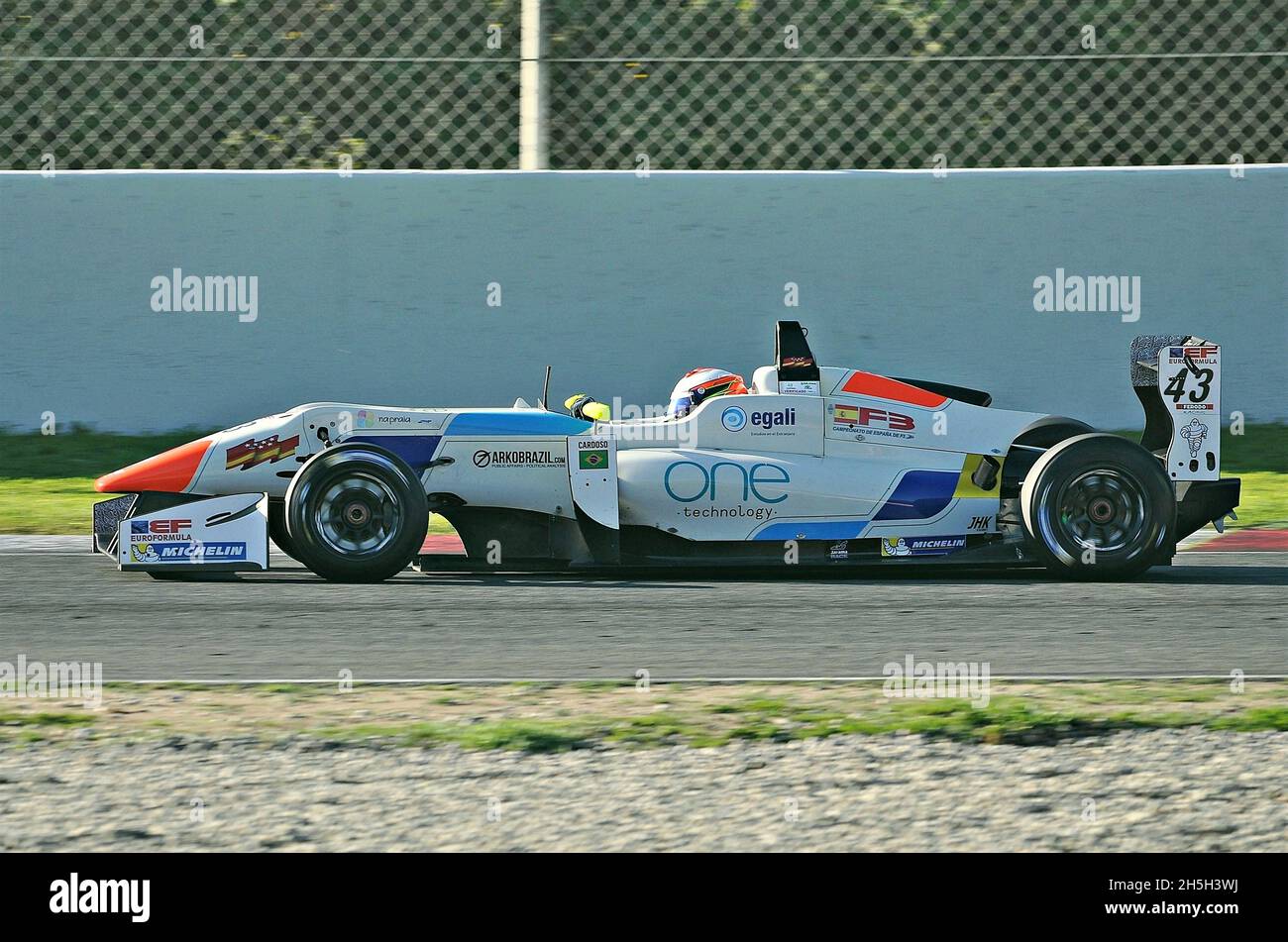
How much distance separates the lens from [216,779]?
15.8ft

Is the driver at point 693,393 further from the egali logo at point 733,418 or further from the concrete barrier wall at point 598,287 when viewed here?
the concrete barrier wall at point 598,287

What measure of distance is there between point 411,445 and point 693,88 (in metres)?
5.58

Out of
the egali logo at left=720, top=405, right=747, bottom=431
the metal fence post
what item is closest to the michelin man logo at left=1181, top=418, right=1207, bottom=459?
the egali logo at left=720, top=405, right=747, bottom=431

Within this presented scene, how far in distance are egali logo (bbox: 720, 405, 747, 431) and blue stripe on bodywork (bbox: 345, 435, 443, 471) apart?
55.6 inches

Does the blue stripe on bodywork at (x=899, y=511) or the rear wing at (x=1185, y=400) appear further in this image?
the rear wing at (x=1185, y=400)

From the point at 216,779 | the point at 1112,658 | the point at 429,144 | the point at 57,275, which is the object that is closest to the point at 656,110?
the point at 429,144

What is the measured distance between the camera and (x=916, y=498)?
840 centimetres

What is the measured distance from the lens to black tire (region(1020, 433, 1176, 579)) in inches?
325

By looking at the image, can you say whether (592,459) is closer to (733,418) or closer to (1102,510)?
(733,418)

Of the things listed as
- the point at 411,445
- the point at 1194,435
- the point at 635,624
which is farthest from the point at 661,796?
the point at 1194,435

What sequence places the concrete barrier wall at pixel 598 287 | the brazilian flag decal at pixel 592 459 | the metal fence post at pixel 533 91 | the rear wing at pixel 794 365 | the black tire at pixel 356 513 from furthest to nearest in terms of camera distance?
the metal fence post at pixel 533 91 → the concrete barrier wall at pixel 598 287 → the rear wing at pixel 794 365 → the brazilian flag decal at pixel 592 459 → the black tire at pixel 356 513

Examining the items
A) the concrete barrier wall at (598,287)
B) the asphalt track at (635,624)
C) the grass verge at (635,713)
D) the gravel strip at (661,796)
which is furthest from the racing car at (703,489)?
the concrete barrier wall at (598,287)

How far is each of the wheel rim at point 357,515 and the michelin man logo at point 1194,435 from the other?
12.9 ft

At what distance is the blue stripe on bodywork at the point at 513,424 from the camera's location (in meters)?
8.44
